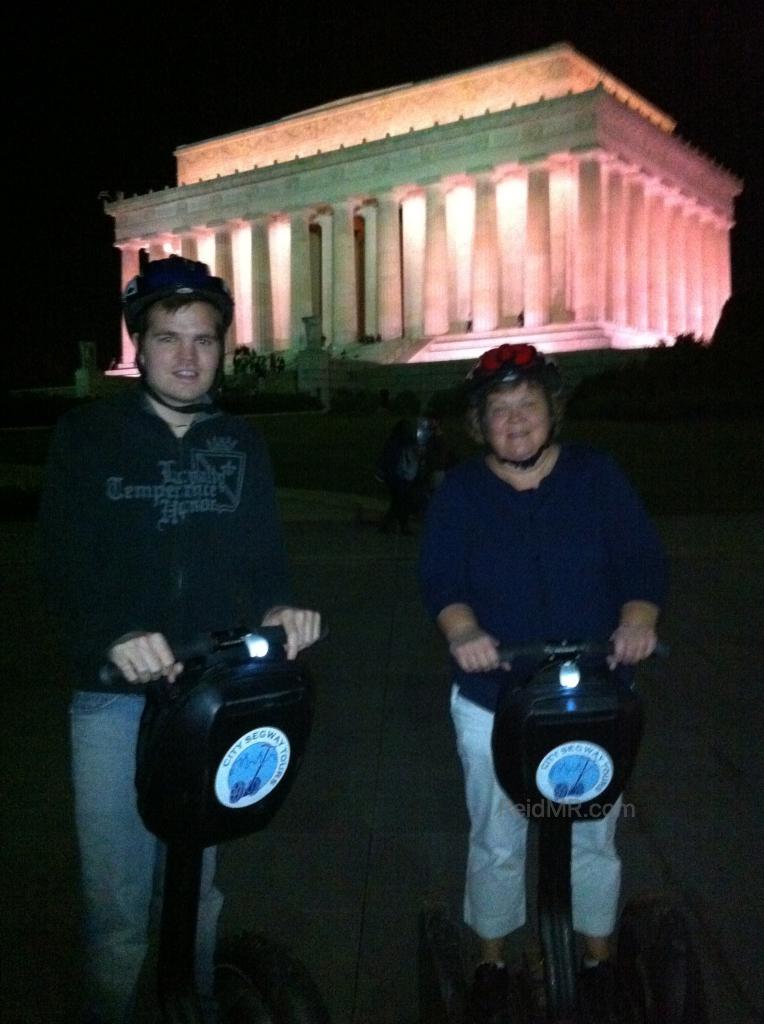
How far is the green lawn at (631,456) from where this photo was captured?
18859mm

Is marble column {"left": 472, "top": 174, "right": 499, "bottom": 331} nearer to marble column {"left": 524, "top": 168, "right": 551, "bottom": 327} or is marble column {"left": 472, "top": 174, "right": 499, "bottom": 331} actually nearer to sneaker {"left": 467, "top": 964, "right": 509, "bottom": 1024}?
marble column {"left": 524, "top": 168, "right": 551, "bottom": 327}

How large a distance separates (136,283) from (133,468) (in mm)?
476

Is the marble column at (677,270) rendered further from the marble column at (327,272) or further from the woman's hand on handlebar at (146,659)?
the woman's hand on handlebar at (146,659)

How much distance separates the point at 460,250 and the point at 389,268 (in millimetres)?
3673

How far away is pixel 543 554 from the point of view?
8.41ft

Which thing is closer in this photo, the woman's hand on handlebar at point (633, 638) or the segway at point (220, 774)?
the segway at point (220, 774)

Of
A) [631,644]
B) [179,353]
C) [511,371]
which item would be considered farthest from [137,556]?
[631,644]

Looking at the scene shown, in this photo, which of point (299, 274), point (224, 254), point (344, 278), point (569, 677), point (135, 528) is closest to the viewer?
point (569, 677)

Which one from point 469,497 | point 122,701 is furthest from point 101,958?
point 469,497

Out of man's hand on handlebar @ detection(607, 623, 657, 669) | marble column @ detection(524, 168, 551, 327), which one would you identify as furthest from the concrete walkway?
marble column @ detection(524, 168, 551, 327)

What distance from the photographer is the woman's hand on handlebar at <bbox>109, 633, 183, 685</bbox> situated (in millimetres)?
2066

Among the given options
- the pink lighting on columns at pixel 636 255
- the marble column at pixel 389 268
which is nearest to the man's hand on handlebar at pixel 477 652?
the pink lighting on columns at pixel 636 255

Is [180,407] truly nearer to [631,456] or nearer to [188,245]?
[631,456]

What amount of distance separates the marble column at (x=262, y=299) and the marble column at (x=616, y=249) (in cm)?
1847
